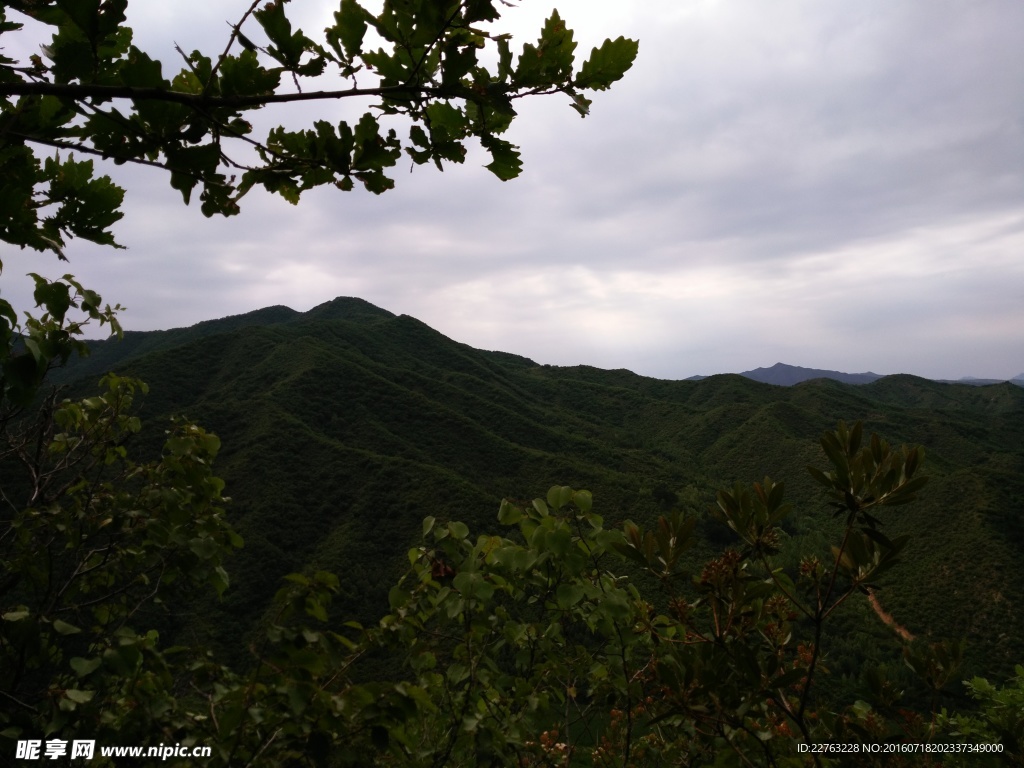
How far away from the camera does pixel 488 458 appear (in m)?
38.8

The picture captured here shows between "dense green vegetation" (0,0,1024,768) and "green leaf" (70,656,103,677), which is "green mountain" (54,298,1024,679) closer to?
"dense green vegetation" (0,0,1024,768)

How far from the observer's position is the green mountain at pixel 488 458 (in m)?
23.6

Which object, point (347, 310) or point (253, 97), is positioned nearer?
point (253, 97)

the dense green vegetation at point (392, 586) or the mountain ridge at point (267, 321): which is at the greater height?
the mountain ridge at point (267, 321)

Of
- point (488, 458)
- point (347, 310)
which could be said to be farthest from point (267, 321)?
point (488, 458)

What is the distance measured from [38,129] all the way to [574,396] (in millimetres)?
67697

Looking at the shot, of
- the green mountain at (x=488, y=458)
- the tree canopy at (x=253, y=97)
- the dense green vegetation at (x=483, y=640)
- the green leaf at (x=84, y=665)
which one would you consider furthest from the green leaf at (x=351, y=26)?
the green mountain at (x=488, y=458)

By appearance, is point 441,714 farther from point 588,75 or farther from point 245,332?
point 245,332

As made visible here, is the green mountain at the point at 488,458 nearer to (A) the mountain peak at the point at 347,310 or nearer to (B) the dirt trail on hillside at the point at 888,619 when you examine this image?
(B) the dirt trail on hillside at the point at 888,619

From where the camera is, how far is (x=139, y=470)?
9.47 ft

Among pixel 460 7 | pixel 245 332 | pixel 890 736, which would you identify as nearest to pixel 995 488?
pixel 890 736

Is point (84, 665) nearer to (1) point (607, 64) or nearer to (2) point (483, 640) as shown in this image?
(2) point (483, 640)

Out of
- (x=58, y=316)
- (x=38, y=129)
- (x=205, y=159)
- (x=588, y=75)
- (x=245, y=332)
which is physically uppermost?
(x=245, y=332)

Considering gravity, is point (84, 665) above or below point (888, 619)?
above
